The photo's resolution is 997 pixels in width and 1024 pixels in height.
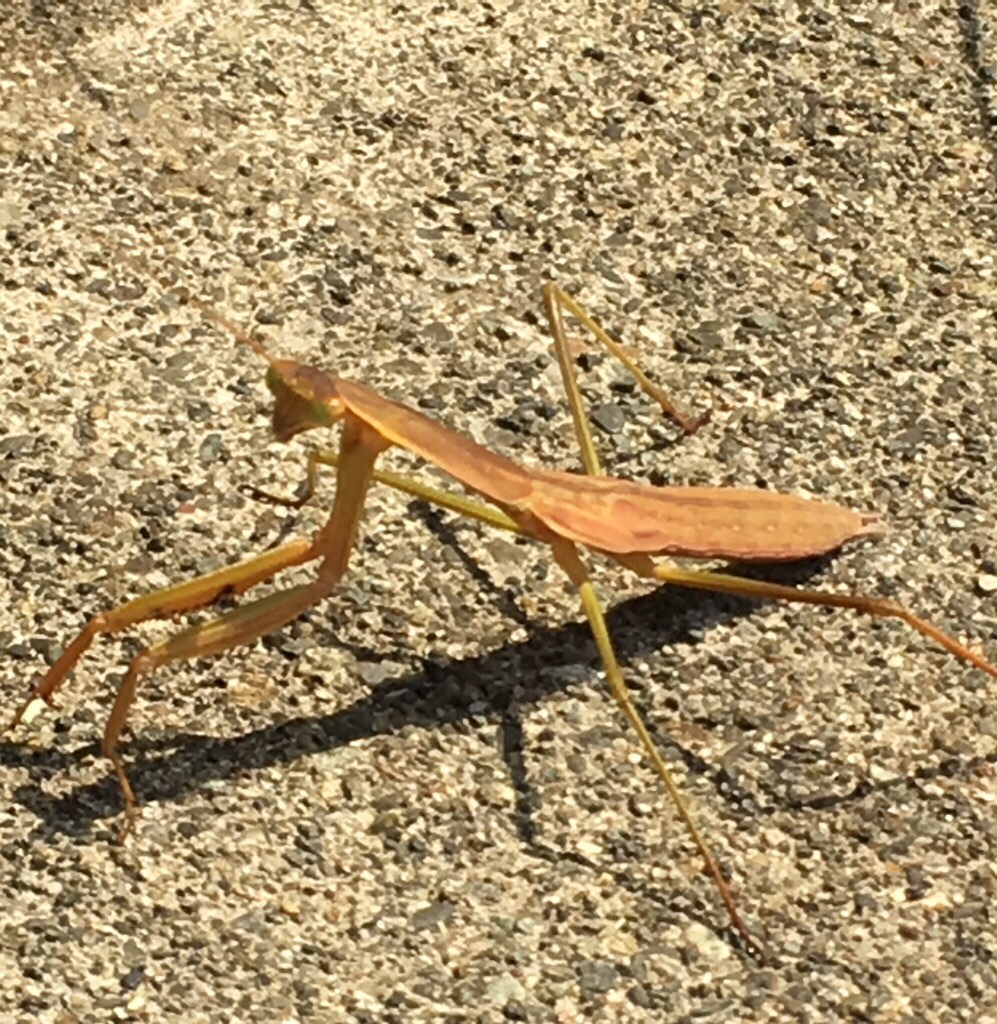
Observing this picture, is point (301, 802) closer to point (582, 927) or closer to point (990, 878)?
point (582, 927)

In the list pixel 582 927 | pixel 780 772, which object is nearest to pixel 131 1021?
pixel 582 927

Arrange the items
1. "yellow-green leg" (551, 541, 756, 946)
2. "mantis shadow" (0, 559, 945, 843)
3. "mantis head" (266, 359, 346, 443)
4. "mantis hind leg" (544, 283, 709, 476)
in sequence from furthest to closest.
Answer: "mantis hind leg" (544, 283, 709, 476)
"mantis shadow" (0, 559, 945, 843)
"yellow-green leg" (551, 541, 756, 946)
"mantis head" (266, 359, 346, 443)

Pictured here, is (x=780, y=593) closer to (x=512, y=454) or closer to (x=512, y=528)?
(x=512, y=528)

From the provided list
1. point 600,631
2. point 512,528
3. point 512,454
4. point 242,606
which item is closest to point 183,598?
point 242,606

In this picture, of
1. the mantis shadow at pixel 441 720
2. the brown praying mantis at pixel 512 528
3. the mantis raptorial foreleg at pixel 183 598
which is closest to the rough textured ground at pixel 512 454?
the mantis shadow at pixel 441 720

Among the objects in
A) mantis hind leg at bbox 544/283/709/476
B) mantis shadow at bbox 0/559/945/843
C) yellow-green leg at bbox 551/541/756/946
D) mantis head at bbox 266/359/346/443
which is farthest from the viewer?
mantis hind leg at bbox 544/283/709/476

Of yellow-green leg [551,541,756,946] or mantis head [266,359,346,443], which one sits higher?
mantis head [266,359,346,443]

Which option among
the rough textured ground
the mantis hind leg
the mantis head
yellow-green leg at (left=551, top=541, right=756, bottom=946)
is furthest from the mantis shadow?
the mantis head

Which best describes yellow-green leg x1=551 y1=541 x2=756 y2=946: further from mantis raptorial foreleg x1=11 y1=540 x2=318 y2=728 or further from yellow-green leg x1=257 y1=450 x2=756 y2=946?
mantis raptorial foreleg x1=11 y1=540 x2=318 y2=728
